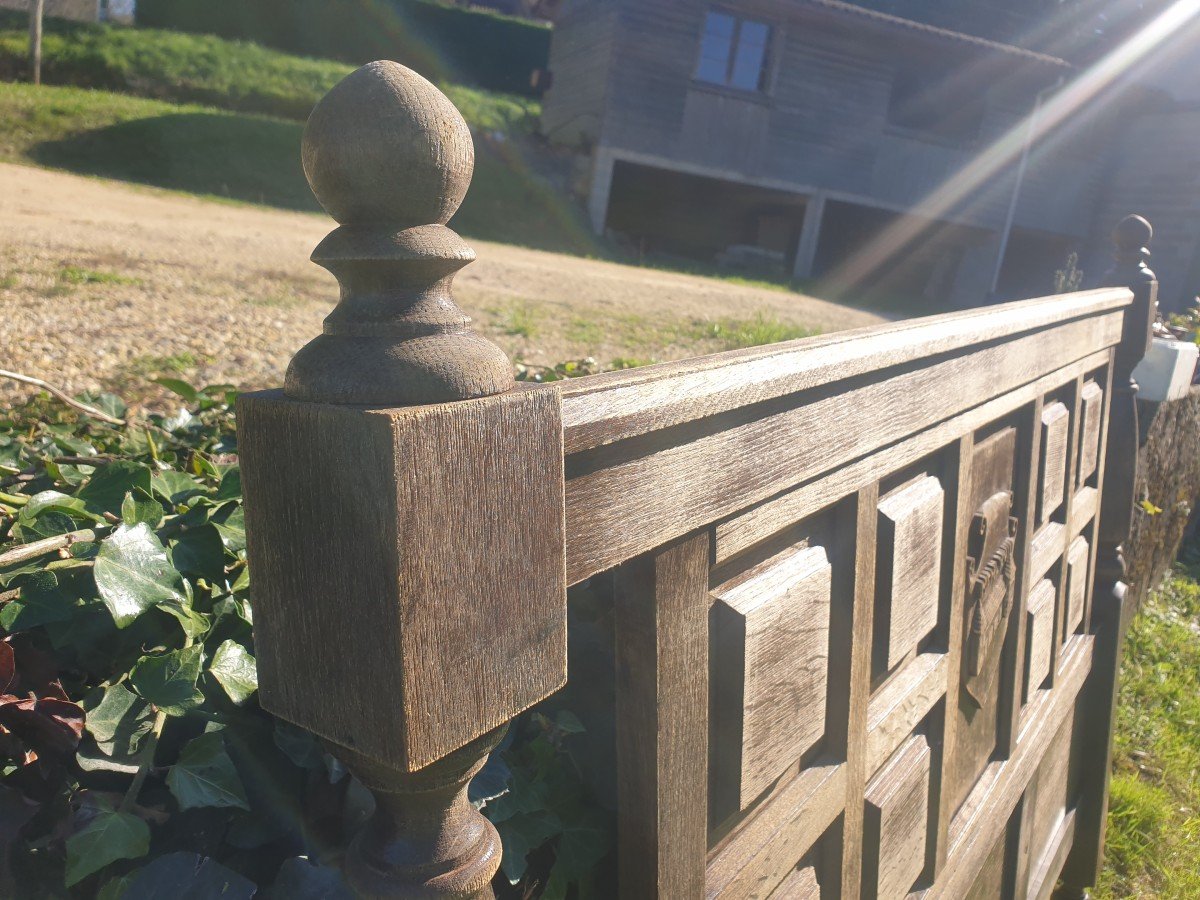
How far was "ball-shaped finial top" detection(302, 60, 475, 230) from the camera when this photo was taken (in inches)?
22.9

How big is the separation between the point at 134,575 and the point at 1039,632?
220 centimetres

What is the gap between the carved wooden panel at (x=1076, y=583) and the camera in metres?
2.82

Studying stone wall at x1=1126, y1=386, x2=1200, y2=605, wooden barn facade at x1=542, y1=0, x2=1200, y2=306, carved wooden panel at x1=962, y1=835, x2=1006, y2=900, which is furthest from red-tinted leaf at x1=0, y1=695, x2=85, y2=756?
wooden barn facade at x1=542, y1=0, x2=1200, y2=306

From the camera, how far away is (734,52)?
49.4 ft

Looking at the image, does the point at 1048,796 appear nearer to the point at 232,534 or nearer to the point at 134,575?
the point at 232,534

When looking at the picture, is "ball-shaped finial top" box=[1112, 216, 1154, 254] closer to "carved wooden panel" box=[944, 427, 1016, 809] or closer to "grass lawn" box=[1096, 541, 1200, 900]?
"carved wooden panel" box=[944, 427, 1016, 809]

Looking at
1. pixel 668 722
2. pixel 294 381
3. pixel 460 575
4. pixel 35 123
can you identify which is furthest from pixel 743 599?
pixel 35 123

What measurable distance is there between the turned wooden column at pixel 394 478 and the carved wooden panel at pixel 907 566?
87 centimetres

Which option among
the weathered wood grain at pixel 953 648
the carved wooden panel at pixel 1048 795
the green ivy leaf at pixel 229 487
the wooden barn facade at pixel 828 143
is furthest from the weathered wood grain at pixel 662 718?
the wooden barn facade at pixel 828 143

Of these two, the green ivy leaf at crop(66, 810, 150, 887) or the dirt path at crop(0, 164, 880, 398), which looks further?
the dirt path at crop(0, 164, 880, 398)

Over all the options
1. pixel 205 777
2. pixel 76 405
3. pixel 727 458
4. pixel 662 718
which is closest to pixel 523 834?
pixel 662 718

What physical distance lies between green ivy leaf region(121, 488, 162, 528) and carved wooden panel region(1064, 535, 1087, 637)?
2.54 m

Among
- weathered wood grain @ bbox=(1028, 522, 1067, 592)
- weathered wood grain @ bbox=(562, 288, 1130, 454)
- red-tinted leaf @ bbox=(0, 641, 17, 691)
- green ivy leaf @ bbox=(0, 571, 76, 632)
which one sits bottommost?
weathered wood grain @ bbox=(1028, 522, 1067, 592)

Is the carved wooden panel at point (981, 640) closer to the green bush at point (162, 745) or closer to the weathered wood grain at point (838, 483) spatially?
the weathered wood grain at point (838, 483)
